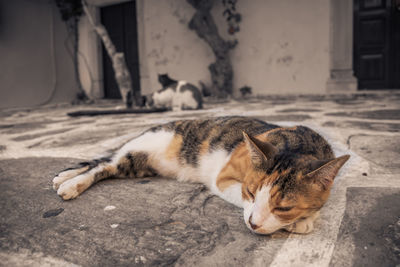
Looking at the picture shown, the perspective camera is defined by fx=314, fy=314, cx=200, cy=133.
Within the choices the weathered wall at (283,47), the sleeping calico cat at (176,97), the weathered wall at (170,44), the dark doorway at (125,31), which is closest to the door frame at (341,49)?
the weathered wall at (283,47)

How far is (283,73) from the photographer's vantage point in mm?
7715

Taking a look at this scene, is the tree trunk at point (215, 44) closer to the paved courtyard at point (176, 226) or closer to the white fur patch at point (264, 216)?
the paved courtyard at point (176, 226)

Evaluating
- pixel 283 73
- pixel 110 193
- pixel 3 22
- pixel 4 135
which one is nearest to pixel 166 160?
pixel 110 193

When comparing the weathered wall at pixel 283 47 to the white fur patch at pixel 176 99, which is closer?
the white fur patch at pixel 176 99

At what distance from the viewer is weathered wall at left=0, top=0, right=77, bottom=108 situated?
791 centimetres

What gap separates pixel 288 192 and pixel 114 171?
3.33 feet

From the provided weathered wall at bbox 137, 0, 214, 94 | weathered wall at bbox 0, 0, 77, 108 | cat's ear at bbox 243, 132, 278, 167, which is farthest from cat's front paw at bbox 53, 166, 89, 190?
weathered wall at bbox 0, 0, 77, 108

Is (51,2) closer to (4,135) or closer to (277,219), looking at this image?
(4,135)

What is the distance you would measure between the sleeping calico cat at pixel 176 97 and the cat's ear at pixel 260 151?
4411mm

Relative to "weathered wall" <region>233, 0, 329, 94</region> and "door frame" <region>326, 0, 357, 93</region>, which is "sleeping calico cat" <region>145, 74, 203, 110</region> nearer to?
"weathered wall" <region>233, 0, 329, 94</region>

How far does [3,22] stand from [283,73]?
700 cm

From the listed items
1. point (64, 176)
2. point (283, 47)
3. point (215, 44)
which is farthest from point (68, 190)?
point (283, 47)

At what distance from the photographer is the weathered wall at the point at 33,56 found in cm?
791

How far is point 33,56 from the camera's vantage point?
8.52 metres
